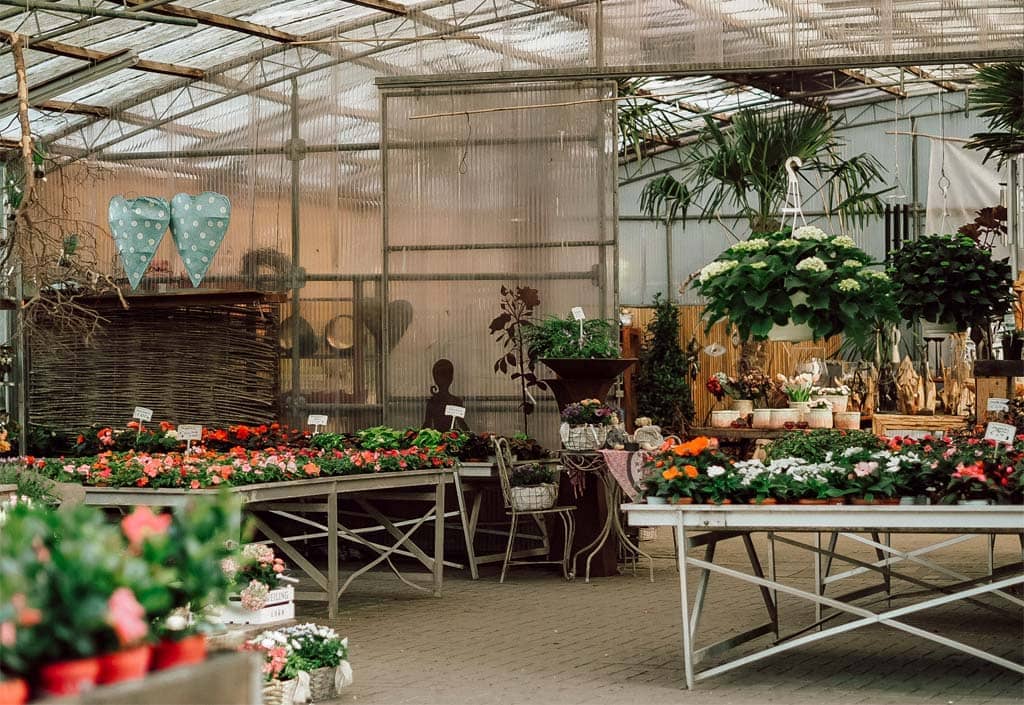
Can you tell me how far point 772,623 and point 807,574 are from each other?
2.87 metres

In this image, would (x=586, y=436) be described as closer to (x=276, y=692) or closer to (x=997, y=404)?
(x=997, y=404)

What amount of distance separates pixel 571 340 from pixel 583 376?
0.26 m

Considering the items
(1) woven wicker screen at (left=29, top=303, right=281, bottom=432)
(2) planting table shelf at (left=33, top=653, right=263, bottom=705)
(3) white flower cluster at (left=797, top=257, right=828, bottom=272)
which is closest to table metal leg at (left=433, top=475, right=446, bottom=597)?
(1) woven wicker screen at (left=29, top=303, right=281, bottom=432)

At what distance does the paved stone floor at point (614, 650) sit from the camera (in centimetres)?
516

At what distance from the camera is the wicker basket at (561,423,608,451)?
8445mm

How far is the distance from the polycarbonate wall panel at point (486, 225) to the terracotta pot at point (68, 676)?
757cm

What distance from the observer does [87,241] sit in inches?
420

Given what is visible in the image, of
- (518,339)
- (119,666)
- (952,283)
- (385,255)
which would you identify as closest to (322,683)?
(119,666)

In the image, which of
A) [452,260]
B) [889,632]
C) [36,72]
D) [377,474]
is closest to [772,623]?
[889,632]

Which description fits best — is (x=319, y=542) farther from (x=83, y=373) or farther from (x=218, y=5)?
(x=218, y=5)

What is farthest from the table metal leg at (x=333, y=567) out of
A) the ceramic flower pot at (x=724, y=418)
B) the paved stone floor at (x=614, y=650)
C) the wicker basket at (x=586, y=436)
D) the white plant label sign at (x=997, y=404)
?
the ceramic flower pot at (x=724, y=418)

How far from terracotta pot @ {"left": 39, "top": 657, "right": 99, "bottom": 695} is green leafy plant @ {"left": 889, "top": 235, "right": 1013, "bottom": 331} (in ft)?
16.9

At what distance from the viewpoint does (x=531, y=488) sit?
28.1ft

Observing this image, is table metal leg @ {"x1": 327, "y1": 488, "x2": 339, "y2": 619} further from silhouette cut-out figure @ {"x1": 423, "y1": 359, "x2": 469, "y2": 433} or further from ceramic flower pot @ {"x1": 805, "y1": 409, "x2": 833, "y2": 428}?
ceramic flower pot @ {"x1": 805, "y1": 409, "x2": 833, "y2": 428}
